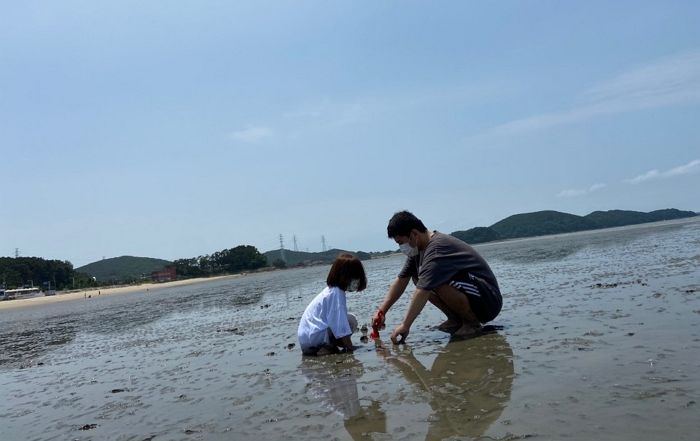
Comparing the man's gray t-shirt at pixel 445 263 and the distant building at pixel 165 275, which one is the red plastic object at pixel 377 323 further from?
the distant building at pixel 165 275

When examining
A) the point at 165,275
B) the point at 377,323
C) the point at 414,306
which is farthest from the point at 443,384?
the point at 165,275

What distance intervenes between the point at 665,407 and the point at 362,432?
1.93 metres

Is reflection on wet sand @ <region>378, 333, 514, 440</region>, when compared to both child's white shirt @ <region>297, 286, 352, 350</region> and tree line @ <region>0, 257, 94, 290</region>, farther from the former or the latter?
tree line @ <region>0, 257, 94, 290</region>

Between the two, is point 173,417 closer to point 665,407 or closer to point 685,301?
point 665,407

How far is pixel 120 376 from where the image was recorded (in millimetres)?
7418

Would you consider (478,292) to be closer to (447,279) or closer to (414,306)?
(447,279)

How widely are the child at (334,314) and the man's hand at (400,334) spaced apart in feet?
1.84

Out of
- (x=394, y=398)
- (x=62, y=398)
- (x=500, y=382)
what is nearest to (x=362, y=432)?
(x=394, y=398)

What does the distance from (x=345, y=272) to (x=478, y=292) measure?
172cm

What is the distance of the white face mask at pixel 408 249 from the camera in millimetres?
7107

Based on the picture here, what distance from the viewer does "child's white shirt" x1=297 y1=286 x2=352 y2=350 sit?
6.69 meters

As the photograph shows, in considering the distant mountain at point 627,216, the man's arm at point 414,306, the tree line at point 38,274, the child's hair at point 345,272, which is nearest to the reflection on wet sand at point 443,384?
the man's arm at point 414,306

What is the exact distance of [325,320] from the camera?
6.86 m

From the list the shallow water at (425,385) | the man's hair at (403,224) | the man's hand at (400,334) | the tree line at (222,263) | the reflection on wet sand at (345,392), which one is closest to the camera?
the shallow water at (425,385)
